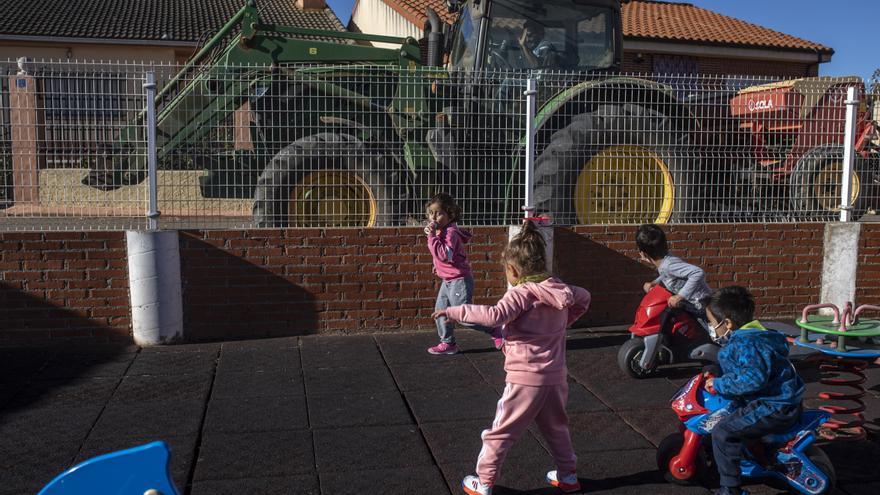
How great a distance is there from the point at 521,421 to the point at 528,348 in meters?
0.34

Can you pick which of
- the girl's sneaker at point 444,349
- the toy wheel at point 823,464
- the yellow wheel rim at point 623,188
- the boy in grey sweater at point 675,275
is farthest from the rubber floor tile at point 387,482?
the yellow wheel rim at point 623,188

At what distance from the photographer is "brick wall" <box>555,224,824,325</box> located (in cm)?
729

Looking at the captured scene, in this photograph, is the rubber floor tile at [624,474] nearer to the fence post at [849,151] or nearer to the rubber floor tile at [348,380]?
the rubber floor tile at [348,380]

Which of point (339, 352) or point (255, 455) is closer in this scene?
point (255, 455)

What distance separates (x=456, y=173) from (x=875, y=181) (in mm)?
4510

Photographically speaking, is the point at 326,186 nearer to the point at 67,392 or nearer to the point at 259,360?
the point at 259,360

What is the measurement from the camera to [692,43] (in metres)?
22.0

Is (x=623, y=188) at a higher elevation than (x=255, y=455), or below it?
higher

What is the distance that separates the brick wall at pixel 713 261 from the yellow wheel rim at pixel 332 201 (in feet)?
5.84

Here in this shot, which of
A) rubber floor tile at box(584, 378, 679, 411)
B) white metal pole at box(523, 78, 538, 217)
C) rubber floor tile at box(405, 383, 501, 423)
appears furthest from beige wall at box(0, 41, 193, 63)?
rubber floor tile at box(584, 378, 679, 411)

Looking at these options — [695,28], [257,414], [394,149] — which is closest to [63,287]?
[257,414]

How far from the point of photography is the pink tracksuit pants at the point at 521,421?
364cm

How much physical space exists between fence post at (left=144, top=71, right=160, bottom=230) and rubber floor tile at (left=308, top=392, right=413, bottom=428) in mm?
2354

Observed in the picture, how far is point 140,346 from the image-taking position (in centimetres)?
659
